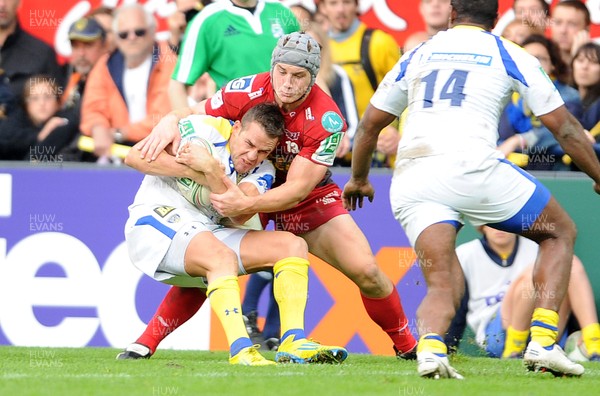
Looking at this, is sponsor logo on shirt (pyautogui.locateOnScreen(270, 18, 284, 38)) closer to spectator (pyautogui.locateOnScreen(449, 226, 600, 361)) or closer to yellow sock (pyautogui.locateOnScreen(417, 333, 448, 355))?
spectator (pyautogui.locateOnScreen(449, 226, 600, 361))

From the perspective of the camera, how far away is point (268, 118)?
22.8 feet

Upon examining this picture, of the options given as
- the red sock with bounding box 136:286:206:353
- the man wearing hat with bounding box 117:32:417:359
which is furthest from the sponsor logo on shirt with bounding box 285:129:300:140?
the red sock with bounding box 136:286:206:353

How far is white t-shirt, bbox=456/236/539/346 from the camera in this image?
9.20 metres

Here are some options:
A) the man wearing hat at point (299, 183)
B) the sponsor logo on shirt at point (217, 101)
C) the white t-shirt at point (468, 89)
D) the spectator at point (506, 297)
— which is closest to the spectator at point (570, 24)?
the spectator at point (506, 297)

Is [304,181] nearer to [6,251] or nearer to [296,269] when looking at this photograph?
[296,269]

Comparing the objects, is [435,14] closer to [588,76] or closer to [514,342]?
[588,76]

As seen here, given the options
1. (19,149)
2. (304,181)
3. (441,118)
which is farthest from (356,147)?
(19,149)

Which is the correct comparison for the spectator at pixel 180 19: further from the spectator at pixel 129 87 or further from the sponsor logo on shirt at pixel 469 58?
the sponsor logo on shirt at pixel 469 58

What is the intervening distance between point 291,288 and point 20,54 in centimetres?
479

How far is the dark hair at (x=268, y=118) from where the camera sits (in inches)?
273

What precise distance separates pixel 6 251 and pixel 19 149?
1.05 meters

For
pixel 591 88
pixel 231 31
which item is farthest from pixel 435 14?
pixel 231 31

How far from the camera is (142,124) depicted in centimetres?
1035

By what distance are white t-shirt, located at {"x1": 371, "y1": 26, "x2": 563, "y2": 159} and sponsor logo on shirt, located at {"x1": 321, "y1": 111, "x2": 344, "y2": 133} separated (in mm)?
829
